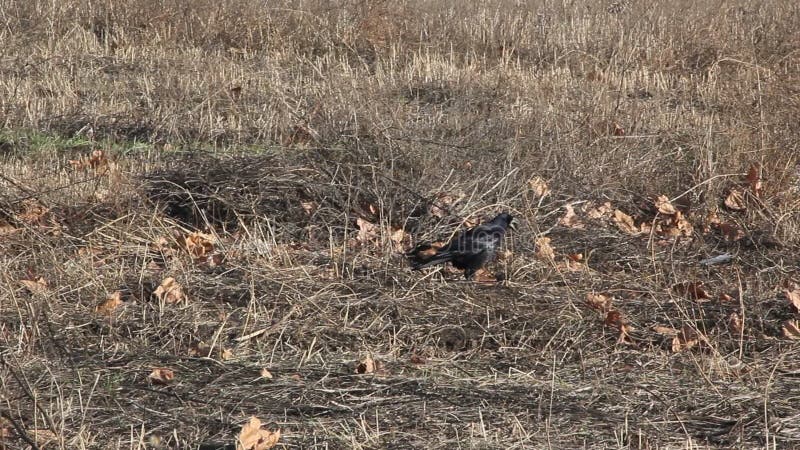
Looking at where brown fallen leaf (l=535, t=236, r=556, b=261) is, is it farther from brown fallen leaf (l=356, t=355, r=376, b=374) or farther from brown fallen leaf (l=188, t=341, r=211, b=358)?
brown fallen leaf (l=188, t=341, r=211, b=358)

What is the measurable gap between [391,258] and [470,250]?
1.52 ft

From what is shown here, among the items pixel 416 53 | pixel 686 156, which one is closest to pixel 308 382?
pixel 686 156

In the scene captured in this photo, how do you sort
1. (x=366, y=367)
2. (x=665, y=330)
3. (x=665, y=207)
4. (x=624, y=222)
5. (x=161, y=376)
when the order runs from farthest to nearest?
(x=665, y=207), (x=624, y=222), (x=665, y=330), (x=366, y=367), (x=161, y=376)

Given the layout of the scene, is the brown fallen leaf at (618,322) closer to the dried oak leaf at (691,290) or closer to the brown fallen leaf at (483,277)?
the dried oak leaf at (691,290)

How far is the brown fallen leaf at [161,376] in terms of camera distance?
4.20 m

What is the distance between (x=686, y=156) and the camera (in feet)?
24.2

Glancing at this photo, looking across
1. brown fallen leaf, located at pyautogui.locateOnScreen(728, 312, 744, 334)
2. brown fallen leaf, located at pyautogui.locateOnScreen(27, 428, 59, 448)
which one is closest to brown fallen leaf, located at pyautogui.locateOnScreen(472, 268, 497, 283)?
brown fallen leaf, located at pyautogui.locateOnScreen(728, 312, 744, 334)

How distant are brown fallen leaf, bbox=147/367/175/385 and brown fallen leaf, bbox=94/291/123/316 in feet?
2.52

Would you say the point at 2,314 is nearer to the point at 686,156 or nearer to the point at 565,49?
the point at 686,156

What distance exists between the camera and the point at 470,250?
5.41 m

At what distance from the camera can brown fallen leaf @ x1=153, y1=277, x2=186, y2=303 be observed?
5.03 m

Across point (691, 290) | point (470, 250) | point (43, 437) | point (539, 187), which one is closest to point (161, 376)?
point (43, 437)

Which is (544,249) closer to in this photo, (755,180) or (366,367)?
(366,367)

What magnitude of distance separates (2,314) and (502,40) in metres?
8.67
